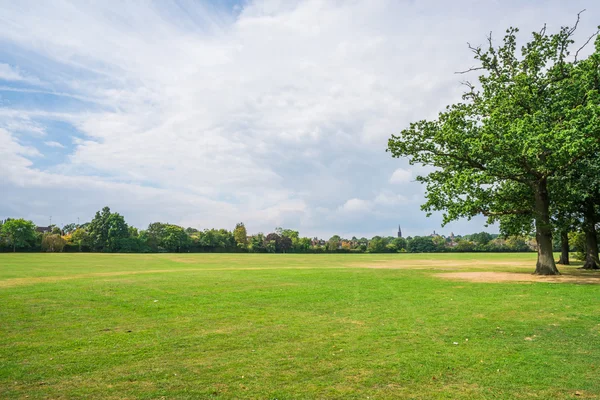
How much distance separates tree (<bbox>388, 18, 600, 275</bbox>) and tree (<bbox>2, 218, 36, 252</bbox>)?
12577cm

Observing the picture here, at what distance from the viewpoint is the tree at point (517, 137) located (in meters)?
25.0

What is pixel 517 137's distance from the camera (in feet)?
83.9

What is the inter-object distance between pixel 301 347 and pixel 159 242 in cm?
15077

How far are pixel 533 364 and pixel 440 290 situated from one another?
1296 centimetres

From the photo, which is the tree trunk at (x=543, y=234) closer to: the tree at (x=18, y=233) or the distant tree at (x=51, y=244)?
the distant tree at (x=51, y=244)

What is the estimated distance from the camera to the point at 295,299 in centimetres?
1798

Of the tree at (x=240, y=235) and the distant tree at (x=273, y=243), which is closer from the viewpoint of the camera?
the distant tree at (x=273, y=243)

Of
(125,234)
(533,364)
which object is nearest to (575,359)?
(533,364)

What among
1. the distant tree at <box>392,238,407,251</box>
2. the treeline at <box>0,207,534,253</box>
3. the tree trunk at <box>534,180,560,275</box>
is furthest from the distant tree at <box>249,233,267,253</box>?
the tree trunk at <box>534,180,560,275</box>

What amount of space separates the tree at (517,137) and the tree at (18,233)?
126m

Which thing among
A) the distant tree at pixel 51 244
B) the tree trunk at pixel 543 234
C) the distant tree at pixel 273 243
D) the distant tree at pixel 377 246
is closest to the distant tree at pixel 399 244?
the distant tree at pixel 377 246

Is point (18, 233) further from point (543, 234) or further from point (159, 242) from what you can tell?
point (543, 234)

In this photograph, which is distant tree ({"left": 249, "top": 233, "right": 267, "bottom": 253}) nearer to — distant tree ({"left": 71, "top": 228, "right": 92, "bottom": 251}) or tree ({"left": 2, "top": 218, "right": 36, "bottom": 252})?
distant tree ({"left": 71, "top": 228, "right": 92, "bottom": 251})

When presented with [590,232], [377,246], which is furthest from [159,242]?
[590,232]
